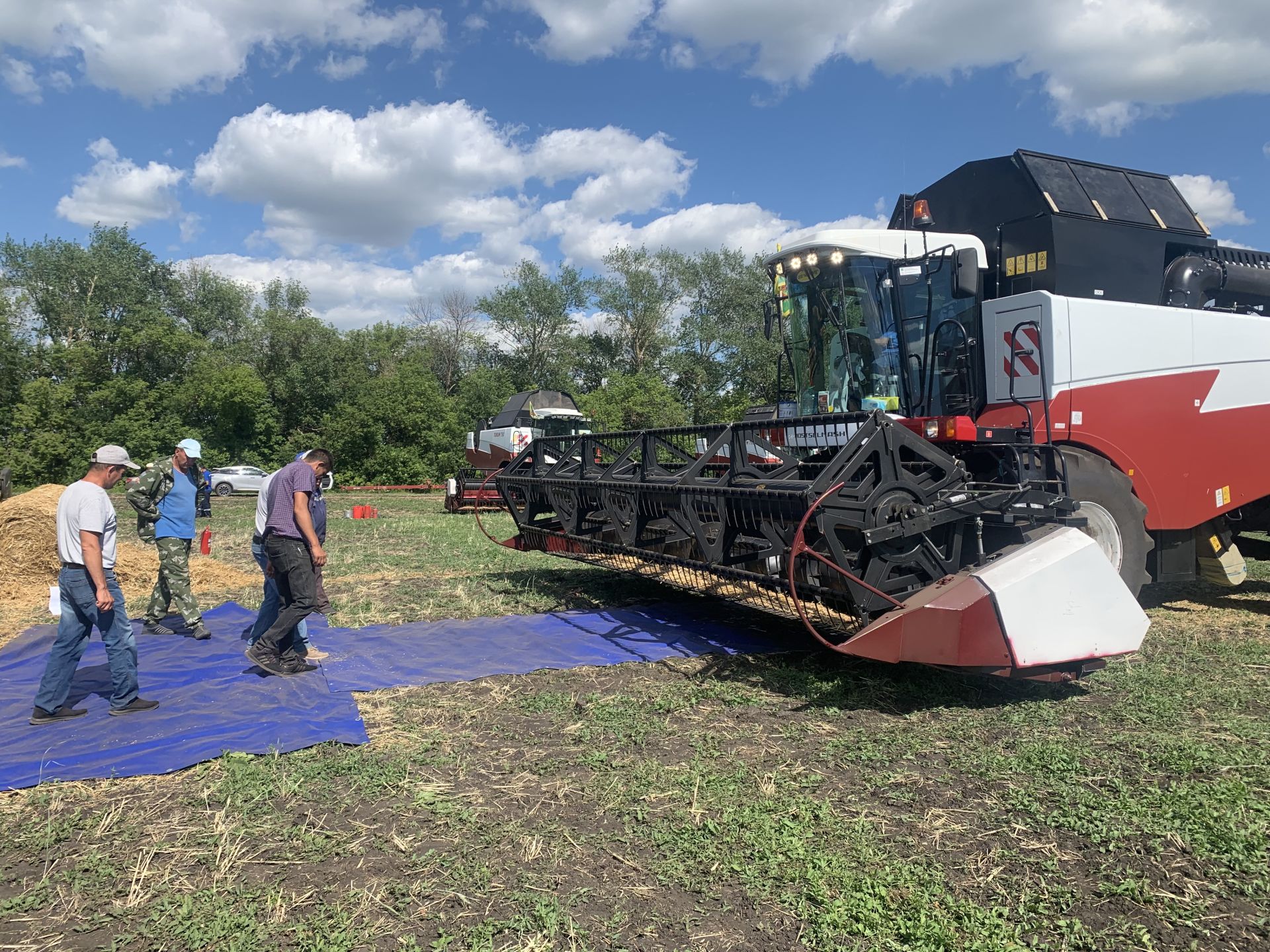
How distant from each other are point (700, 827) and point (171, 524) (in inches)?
216

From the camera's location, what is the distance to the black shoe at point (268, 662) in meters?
5.65

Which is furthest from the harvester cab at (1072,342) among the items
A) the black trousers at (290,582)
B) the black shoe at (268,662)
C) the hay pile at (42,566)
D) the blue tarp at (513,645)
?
the hay pile at (42,566)

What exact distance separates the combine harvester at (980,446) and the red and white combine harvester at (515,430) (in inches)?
586

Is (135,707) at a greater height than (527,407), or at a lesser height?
lesser

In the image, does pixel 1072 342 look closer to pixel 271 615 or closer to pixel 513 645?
pixel 513 645

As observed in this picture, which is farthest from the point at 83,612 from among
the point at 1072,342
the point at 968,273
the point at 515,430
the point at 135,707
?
the point at 515,430

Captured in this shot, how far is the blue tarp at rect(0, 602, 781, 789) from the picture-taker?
4.32 meters

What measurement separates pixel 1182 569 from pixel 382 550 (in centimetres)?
1024

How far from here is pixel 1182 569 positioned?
7543mm

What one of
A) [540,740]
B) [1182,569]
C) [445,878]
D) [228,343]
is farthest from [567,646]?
[228,343]

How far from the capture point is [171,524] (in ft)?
22.6

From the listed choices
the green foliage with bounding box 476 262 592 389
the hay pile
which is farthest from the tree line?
the hay pile

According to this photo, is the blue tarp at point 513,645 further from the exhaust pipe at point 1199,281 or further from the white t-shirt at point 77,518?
the exhaust pipe at point 1199,281

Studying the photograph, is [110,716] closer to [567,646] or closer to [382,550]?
[567,646]
